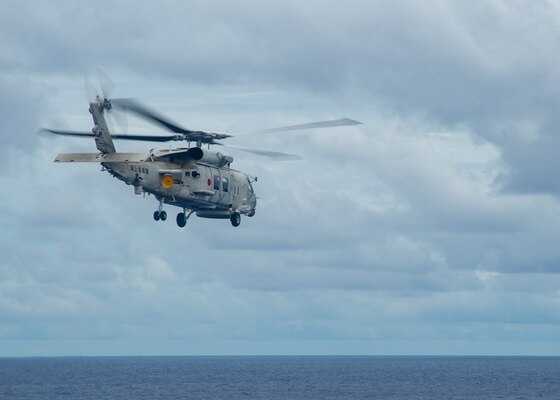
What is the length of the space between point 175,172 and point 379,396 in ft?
422

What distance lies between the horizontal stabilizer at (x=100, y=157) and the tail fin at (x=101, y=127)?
0.42 meters

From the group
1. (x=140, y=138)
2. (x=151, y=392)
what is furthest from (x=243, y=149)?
(x=151, y=392)

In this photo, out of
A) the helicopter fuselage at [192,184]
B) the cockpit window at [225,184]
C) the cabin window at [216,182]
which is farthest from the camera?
the cockpit window at [225,184]

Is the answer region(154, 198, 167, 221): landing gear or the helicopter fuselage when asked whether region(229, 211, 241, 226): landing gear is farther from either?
region(154, 198, 167, 221): landing gear

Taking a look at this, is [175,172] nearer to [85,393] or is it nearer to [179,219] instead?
[179,219]

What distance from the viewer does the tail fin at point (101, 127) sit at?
6212cm

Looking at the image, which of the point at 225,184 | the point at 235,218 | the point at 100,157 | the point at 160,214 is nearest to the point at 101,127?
the point at 100,157

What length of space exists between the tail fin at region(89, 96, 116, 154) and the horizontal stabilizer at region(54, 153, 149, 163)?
415 millimetres

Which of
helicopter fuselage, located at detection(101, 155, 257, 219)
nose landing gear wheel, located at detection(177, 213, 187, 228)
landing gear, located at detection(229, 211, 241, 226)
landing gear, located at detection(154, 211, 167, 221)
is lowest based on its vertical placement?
landing gear, located at detection(154, 211, 167, 221)

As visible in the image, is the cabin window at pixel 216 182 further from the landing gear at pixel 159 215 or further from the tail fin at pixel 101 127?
the tail fin at pixel 101 127

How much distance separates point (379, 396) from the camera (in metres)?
185

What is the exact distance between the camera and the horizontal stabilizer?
6275cm

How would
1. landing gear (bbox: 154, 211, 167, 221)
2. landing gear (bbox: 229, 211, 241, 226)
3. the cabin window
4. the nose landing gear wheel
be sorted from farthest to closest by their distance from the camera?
1. landing gear (bbox: 229, 211, 241, 226)
2. the nose landing gear wheel
3. the cabin window
4. landing gear (bbox: 154, 211, 167, 221)

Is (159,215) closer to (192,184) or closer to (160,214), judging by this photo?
(160,214)
